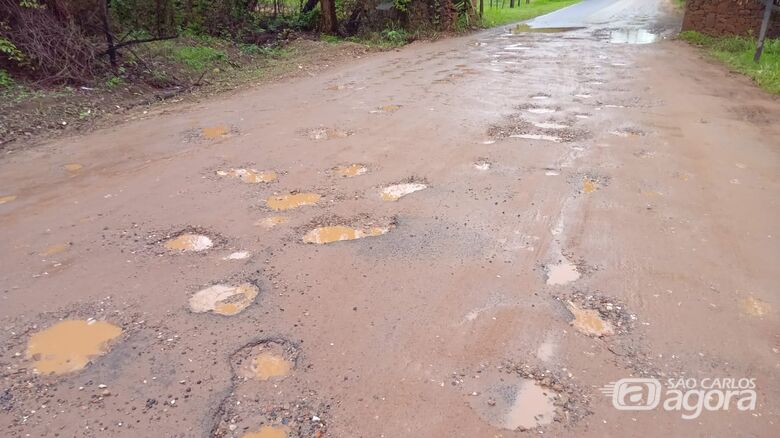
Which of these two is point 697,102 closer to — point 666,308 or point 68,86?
point 666,308

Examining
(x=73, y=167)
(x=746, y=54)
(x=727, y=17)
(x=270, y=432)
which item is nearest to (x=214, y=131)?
(x=73, y=167)

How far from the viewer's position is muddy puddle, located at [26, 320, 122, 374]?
8.21 feet

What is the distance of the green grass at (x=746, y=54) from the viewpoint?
829 centimetres

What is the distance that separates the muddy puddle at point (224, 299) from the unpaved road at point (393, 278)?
0.05 feet

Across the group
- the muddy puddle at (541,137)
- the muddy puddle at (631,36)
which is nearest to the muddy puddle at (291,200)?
the muddy puddle at (541,137)

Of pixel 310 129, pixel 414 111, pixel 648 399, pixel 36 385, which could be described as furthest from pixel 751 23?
pixel 36 385

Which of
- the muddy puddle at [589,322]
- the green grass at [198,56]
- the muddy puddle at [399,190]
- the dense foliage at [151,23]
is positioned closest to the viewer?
the muddy puddle at [589,322]

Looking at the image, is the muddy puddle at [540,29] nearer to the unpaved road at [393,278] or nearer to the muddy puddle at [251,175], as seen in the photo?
the unpaved road at [393,278]

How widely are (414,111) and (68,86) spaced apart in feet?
15.1

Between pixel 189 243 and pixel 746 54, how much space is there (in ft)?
36.5

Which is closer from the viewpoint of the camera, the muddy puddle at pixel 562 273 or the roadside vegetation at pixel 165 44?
the muddy puddle at pixel 562 273

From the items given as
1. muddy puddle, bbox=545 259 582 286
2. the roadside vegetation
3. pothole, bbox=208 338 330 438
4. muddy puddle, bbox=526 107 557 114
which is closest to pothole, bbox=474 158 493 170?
muddy puddle, bbox=545 259 582 286

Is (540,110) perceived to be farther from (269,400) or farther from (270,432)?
(270,432)

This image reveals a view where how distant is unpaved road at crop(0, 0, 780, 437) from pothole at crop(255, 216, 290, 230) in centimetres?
2
